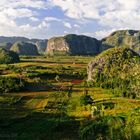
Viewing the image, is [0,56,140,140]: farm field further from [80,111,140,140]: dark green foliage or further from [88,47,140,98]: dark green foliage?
[88,47,140,98]: dark green foliage

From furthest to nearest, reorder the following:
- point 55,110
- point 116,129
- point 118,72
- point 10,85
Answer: point 118,72, point 10,85, point 55,110, point 116,129

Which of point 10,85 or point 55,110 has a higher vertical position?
point 10,85

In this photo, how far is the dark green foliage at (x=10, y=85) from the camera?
306ft

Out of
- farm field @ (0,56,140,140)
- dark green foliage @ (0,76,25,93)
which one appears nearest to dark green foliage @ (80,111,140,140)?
farm field @ (0,56,140,140)

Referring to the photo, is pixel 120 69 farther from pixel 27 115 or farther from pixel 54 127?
pixel 54 127

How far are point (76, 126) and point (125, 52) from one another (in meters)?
52.7

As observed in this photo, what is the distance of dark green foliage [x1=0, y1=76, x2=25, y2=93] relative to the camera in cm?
9324

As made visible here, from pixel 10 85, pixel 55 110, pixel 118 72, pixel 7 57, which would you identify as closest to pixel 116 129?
pixel 55 110

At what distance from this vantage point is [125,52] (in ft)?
356

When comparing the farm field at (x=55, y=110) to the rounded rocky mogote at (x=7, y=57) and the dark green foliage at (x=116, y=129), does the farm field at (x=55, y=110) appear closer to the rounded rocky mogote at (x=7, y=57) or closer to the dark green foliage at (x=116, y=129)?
the dark green foliage at (x=116, y=129)

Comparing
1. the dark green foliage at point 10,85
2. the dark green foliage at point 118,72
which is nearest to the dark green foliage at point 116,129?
the dark green foliage at point 118,72

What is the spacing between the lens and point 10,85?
311 feet

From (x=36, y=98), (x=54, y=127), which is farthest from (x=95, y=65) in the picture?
(x=54, y=127)

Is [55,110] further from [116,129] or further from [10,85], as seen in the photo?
[116,129]
